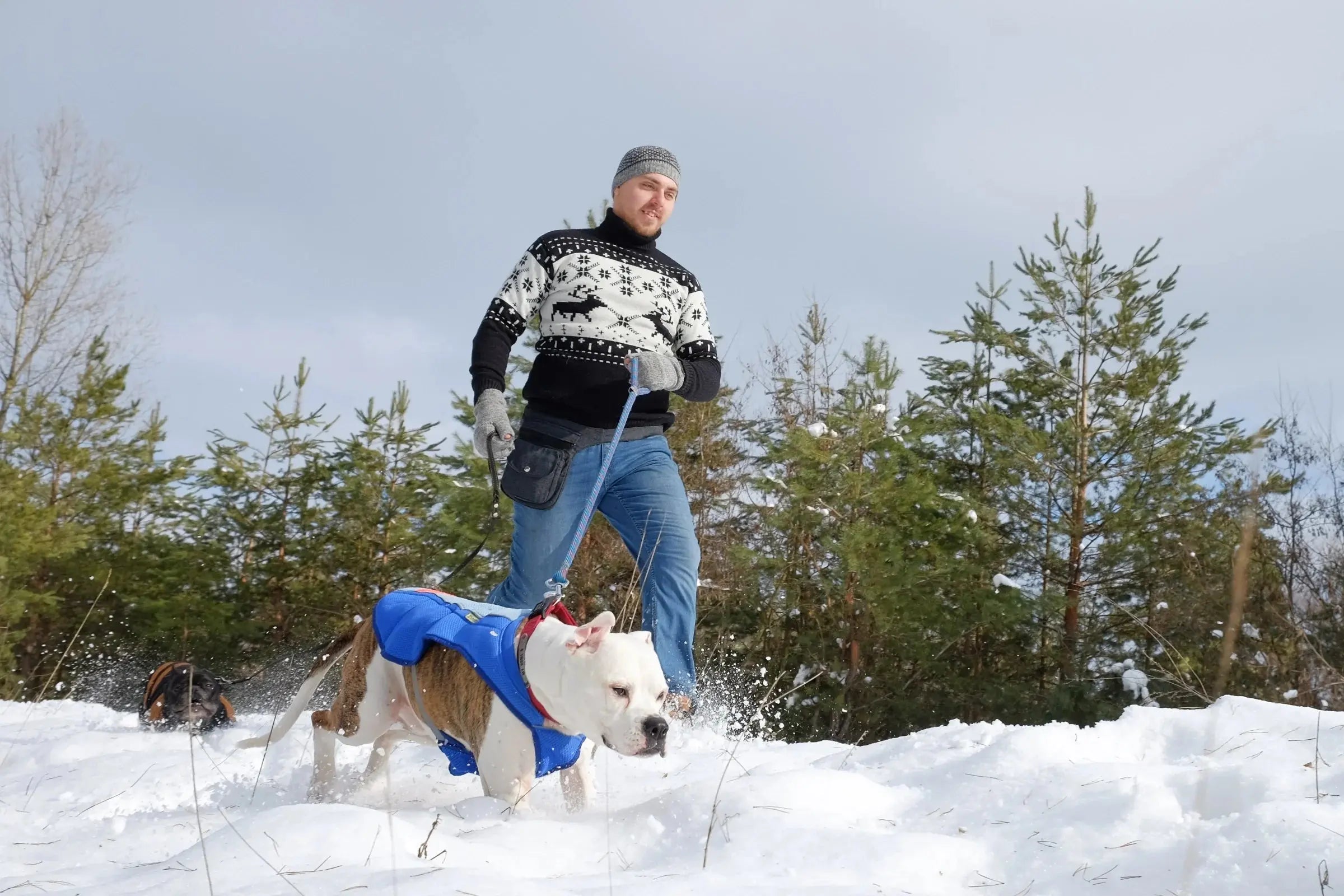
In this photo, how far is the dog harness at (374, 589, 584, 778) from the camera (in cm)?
246

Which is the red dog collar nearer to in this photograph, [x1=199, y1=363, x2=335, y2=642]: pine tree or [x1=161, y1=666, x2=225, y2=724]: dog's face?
[x1=161, y1=666, x2=225, y2=724]: dog's face

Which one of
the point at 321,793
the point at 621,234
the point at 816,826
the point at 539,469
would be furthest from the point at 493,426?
the point at 816,826

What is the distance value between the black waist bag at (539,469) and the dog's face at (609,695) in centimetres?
97

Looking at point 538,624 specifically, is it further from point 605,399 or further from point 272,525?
point 272,525

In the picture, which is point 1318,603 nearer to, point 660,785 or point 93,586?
point 660,785

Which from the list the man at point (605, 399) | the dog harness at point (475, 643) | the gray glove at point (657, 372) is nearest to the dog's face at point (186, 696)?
the man at point (605, 399)

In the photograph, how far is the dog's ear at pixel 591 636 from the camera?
242cm

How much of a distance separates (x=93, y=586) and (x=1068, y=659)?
14.4 metres

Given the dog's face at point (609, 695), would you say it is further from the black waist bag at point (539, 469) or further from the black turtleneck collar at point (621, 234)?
the black turtleneck collar at point (621, 234)

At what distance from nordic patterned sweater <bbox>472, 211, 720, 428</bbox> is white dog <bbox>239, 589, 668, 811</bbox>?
3.08 feet

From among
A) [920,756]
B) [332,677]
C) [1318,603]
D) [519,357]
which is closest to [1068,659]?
[1318,603]

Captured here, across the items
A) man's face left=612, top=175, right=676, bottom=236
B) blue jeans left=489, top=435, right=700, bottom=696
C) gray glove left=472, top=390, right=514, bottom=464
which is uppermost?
man's face left=612, top=175, right=676, bottom=236

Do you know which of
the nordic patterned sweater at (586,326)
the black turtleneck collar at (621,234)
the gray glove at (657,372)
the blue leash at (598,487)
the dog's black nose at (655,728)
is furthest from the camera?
the black turtleneck collar at (621,234)

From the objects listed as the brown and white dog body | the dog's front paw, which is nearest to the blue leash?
the brown and white dog body
